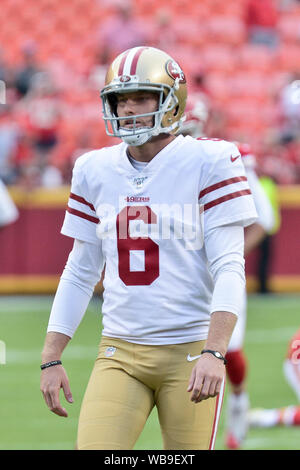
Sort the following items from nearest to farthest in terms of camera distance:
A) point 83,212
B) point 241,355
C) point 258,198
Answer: point 83,212 → point 258,198 → point 241,355

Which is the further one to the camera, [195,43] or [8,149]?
[195,43]

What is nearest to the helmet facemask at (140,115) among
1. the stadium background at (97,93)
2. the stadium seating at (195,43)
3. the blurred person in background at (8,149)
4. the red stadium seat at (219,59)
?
the stadium background at (97,93)

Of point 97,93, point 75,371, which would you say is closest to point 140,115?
point 75,371

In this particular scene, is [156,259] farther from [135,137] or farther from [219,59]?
[219,59]

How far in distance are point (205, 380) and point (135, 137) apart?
802 millimetres

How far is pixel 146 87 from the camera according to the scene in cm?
325

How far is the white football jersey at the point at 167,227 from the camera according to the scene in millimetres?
3215

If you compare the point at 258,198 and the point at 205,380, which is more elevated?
the point at 258,198

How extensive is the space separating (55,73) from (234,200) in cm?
1191

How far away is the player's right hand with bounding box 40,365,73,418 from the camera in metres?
3.22

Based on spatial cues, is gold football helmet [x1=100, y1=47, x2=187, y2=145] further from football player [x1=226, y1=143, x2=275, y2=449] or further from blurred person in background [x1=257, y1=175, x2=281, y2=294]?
blurred person in background [x1=257, y1=175, x2=281, y2=294]

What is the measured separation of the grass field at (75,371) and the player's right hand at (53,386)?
2.50 m

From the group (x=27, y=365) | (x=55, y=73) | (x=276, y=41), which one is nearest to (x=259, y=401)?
(x=27, y=365)

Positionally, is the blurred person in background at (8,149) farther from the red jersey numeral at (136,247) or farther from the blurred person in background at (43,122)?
the red jersey numeral at (136,247)
